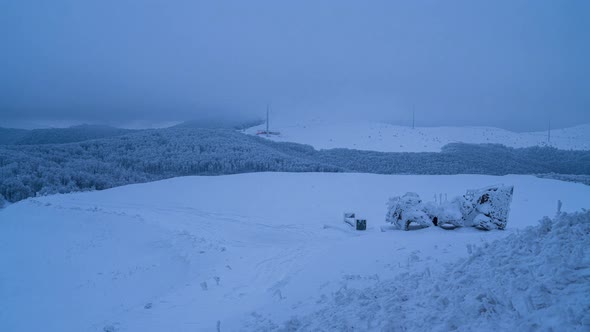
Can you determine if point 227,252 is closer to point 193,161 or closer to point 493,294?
point 493,294

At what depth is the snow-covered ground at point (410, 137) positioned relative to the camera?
3334cm

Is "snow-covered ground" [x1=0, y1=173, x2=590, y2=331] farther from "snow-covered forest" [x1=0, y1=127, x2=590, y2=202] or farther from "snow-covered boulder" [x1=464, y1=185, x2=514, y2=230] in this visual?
"snow-covered forest" [x1=0, y1=127, x2=590, y2=202]

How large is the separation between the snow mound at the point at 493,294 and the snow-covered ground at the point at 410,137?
28301mm

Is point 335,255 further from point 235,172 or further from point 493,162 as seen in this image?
point 493,162

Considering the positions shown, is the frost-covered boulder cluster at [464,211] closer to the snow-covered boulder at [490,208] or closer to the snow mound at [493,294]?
the snow-covered boulder at [490,208]

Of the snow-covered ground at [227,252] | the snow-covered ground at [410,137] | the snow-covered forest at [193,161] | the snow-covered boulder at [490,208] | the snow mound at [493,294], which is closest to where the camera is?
the snow mound at [493,294]

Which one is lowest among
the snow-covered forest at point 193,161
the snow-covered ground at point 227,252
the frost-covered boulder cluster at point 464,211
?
the snow-covered ground at point 227,252

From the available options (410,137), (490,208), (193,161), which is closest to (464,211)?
(490,208)

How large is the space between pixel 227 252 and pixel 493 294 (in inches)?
319

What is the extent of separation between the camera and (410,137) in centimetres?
3653

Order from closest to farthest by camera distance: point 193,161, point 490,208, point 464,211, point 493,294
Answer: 1. point 493,294
2. point 490,208
3. point 464,211
4. point 193,161

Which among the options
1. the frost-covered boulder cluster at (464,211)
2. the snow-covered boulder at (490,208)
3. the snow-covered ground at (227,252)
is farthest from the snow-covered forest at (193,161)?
the snow-covered boulder at (490,208)

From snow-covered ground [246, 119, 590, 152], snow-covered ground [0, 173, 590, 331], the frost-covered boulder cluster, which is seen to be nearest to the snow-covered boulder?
the frost-covered boulder cluster

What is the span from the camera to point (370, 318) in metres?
3.96
